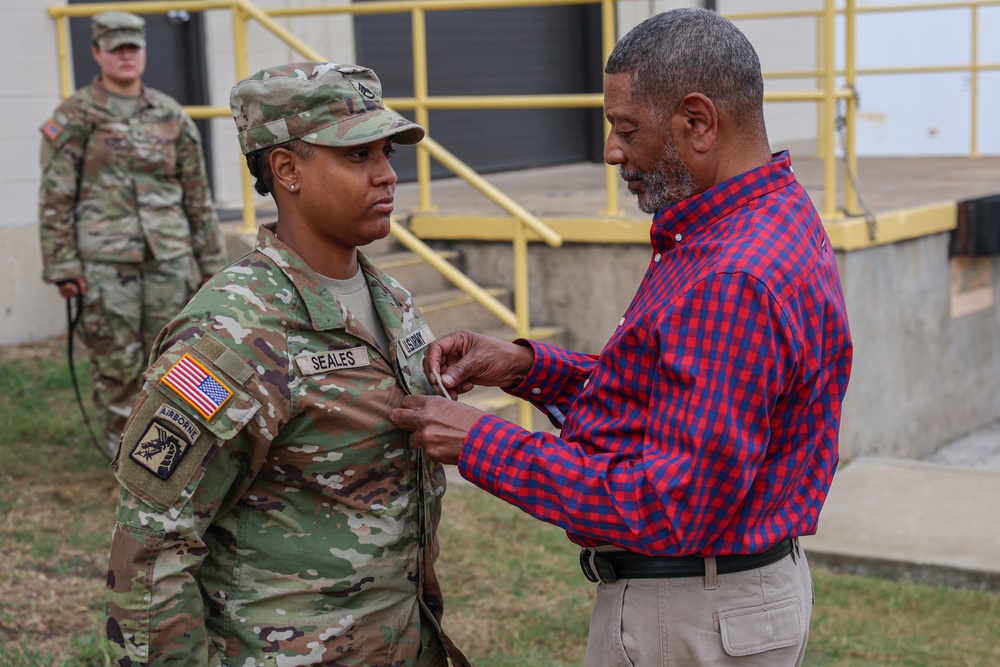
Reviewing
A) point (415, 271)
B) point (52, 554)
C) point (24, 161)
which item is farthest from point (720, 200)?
point (24, 161)

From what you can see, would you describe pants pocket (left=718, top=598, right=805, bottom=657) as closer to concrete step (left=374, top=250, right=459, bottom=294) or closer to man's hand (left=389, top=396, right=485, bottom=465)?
man's hand (left=389, top=396, right=485, bottom=465)

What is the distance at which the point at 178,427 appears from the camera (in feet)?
6.62

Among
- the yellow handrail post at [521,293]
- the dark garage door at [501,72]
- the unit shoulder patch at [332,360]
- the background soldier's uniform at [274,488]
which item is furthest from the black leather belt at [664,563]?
the dark garage door at [501,72]

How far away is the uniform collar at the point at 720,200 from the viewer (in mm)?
2145

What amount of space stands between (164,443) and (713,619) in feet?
3.25

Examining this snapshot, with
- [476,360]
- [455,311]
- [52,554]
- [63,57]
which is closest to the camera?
[476,360]

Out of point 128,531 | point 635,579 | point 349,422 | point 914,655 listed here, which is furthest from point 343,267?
point 914,655

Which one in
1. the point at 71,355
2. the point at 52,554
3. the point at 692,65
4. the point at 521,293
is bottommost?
the point at 52,554

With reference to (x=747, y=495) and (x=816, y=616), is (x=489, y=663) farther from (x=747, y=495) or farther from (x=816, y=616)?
(x=747, y=495)

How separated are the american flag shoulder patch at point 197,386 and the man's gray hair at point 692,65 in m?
0.86

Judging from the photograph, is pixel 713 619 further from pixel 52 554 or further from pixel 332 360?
pixel 52 554

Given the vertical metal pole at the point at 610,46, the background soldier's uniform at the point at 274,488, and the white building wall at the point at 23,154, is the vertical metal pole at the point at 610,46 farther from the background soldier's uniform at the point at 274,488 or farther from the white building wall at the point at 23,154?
the background soldier's uniform at the point at 274,488

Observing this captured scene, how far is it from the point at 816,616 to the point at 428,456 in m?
2.63

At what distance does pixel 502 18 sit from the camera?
11328mm
